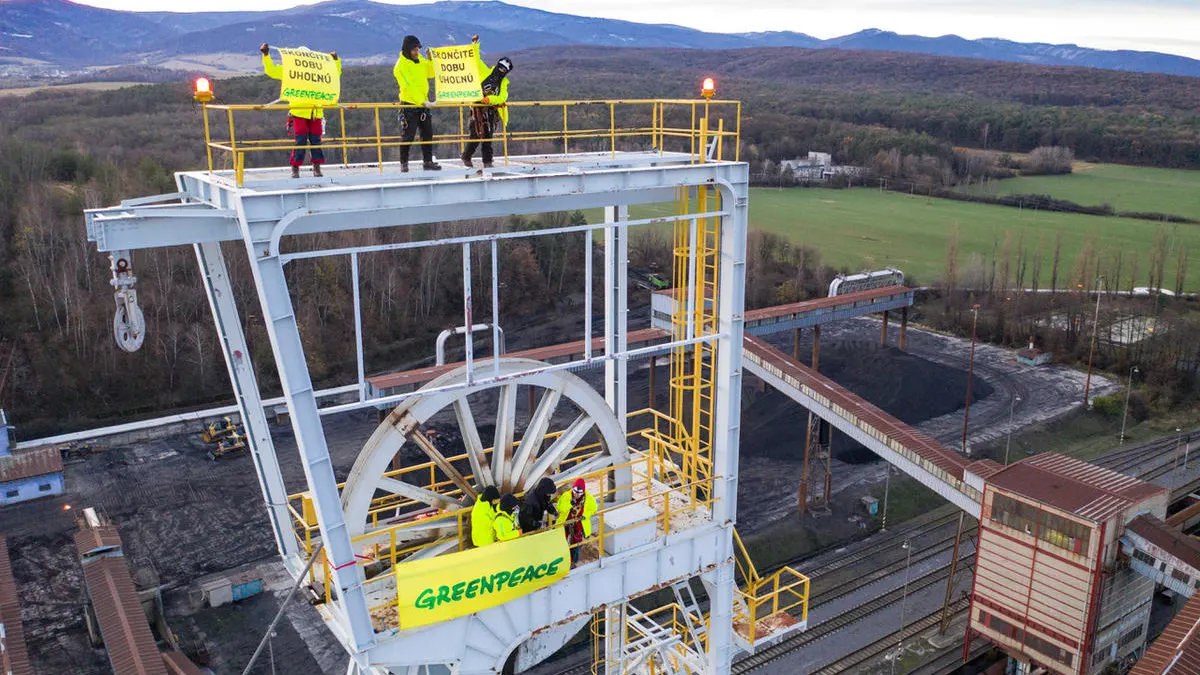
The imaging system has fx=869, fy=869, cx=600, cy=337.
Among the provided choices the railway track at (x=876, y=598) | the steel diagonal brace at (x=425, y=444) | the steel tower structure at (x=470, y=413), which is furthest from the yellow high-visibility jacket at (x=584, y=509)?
the railway track at (x=876, y=598)

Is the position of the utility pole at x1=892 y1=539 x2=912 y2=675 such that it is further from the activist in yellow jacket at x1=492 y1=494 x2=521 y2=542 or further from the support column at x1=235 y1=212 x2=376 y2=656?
the support column at x1=235 y1=212 x2=376 y2=656

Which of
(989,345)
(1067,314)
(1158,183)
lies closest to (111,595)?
(989,345)

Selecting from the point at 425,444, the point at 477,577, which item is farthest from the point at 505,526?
the point at 425,444

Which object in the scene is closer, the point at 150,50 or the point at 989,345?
the point at 989,345

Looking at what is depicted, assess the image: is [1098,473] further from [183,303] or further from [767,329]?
[183,303]

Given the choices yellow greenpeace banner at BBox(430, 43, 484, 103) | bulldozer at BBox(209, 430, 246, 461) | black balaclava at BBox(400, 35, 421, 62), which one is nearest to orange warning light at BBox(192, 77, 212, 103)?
black balaclava at BBox(400, 35, 421, 62)
